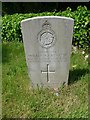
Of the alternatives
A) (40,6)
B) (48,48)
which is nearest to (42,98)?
(48,48)

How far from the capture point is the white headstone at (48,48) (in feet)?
15.2

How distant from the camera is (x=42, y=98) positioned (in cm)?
484

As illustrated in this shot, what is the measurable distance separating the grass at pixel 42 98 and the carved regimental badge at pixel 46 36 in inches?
33.9

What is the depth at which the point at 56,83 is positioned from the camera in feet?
16.9

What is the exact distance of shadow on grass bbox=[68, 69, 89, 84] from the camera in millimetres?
5410

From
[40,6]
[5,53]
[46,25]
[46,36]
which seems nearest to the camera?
[46,25]

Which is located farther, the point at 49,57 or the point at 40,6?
the point at 40,6

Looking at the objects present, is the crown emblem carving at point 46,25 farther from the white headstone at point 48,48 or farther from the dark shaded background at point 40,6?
the dark shaded background at point 40,6

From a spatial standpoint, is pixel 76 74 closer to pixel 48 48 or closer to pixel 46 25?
pixel 48 48

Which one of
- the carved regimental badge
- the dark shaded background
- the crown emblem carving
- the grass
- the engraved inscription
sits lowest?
the grass

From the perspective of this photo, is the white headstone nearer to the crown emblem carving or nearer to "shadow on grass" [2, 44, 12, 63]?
the crown emblem carving

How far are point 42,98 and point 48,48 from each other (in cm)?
85

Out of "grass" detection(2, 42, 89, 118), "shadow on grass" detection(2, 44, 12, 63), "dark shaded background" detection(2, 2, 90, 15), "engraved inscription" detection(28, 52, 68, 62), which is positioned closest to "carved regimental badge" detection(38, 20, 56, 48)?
"engraved inscription" detection(28, 52, 68, 62)

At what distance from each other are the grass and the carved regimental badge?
0.86m
